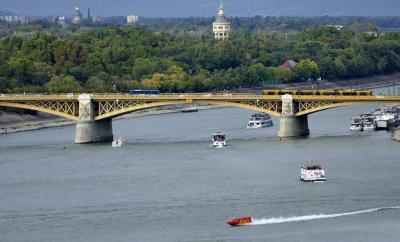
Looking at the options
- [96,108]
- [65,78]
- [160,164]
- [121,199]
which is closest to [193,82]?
[65,78]

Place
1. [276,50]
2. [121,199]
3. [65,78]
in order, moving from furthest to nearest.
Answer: [276,50] → [65,78] → [121,199]

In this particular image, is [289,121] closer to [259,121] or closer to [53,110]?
[259,121]

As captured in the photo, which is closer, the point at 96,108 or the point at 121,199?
the point at 121,199

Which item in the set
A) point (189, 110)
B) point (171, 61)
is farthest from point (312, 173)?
point (171, 61)

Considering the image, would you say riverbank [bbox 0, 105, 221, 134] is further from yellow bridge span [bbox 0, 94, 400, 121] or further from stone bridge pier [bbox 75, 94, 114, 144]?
stone bridge pier [bbox 75, 94, 114, 144]

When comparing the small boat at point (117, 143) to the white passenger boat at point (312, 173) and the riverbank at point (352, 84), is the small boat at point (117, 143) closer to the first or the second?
the white passenger boat at point (312, 173)

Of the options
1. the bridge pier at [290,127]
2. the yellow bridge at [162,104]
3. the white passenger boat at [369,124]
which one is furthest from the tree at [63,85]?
the bridge pier at [290,127]

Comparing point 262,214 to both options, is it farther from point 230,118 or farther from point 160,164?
point 230,118
